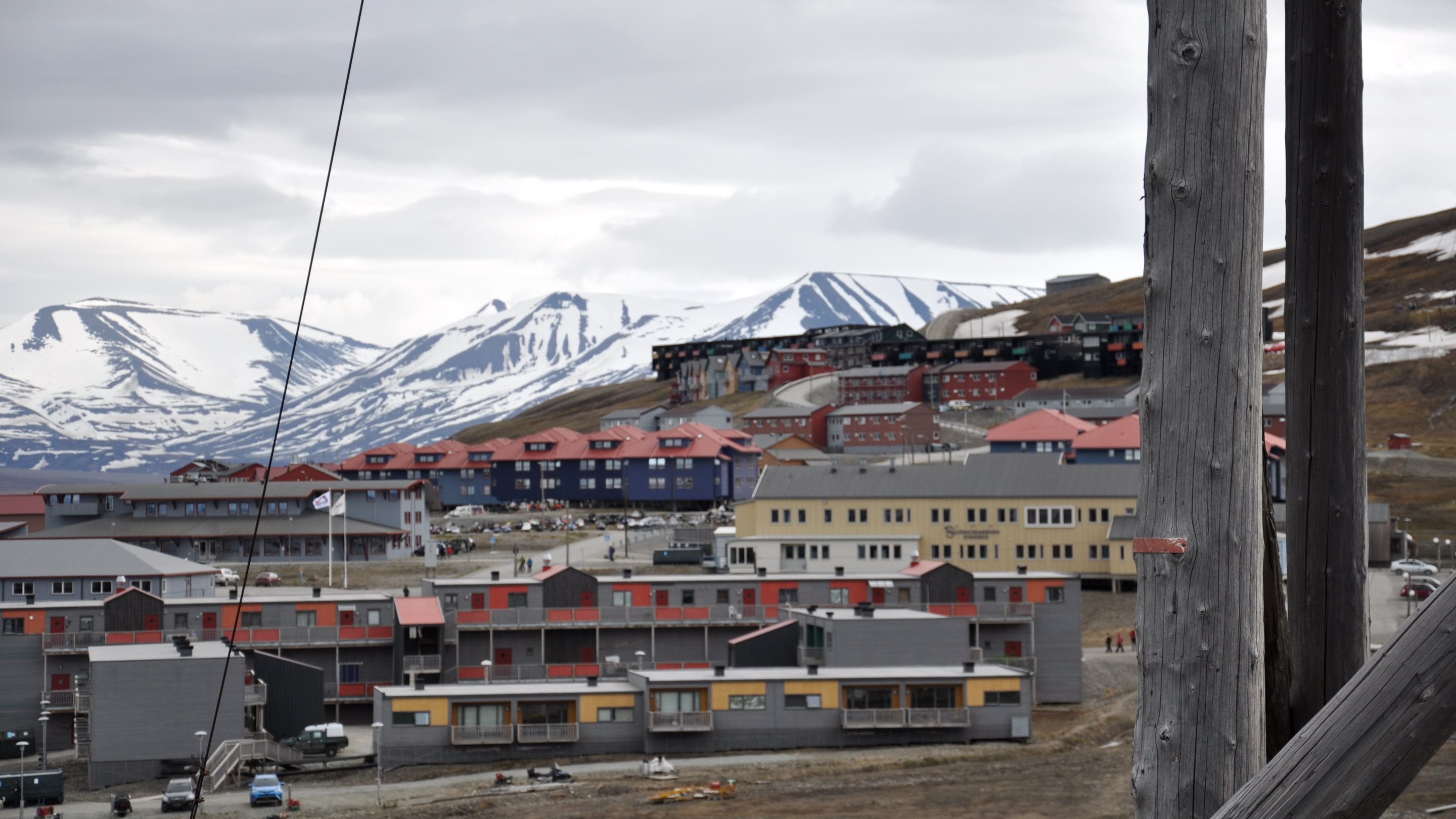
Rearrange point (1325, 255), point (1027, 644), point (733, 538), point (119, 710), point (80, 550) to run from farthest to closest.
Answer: point (733, 538) → point (80, 550) → point (1027, 644) → point (119, 710) → point (1325, 255)

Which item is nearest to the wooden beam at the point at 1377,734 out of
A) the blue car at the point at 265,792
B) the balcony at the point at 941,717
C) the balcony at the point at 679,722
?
the blue car at the point at 265,792

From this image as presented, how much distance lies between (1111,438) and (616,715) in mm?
53154

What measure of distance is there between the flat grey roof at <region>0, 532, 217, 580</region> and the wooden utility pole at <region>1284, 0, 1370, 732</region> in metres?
66.8

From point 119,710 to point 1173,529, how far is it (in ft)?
148

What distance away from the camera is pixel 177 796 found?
125 feet

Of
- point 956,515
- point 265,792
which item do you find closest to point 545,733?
point 265,792

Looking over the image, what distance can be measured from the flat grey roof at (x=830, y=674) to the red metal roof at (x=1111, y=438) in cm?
4439

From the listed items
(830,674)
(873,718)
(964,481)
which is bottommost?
(873,718)

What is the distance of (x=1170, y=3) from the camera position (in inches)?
157

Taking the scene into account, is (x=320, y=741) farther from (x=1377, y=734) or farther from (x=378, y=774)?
(x=1377, y=734)

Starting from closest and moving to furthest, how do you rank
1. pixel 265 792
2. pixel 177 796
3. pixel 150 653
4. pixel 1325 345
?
pixel 1325 345, pixel 265 792, pixel 177 796, pixel 150 653

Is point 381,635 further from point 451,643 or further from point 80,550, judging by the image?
point 80,550

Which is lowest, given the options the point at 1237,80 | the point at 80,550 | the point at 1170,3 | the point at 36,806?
the point at 36,806

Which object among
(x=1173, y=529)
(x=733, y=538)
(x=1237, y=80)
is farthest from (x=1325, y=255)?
(x=733, y=538)
